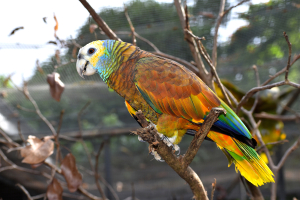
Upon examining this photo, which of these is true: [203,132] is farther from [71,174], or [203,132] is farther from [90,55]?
[71,174]

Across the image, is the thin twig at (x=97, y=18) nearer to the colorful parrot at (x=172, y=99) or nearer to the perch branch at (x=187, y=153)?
the colorful parrot at (x=172, y=99)

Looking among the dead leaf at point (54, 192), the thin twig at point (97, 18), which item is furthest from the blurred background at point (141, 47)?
the dead leaf at point (54, 192)

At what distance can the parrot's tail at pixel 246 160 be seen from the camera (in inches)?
52.6

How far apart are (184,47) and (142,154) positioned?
1733 millimetres

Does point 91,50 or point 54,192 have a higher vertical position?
point 91,50

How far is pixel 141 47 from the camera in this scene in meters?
2.77

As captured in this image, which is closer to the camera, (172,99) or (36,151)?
(172,99)

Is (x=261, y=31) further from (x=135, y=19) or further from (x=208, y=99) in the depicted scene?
(x=208, y=99)

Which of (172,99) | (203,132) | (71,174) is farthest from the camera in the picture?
(71,174)

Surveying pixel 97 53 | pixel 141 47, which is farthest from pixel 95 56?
pixel 141 47

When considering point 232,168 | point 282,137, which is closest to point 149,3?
point 282,137

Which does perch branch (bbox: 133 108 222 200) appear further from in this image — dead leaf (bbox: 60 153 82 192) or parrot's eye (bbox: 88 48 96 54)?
dead leaf (bbox: 60 153 82 192)

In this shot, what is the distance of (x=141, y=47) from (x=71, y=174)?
1.70 meters

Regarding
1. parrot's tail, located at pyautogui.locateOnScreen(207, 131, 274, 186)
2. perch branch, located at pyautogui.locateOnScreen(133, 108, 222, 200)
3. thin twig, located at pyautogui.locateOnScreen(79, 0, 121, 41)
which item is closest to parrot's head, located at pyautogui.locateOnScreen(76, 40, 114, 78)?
thin twig, located at pyautogui.locateOnScreen(79, 0, 121, 41)
